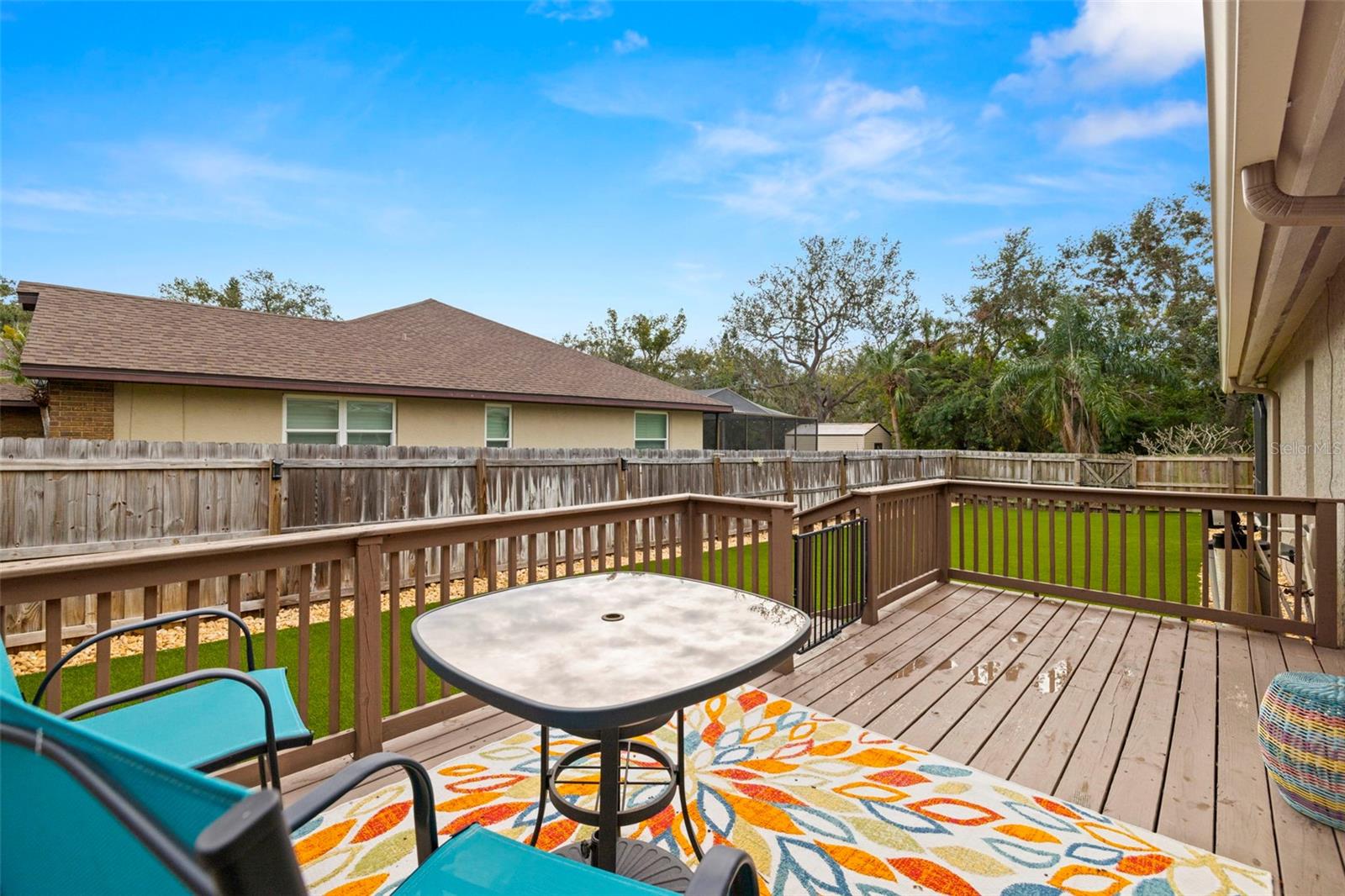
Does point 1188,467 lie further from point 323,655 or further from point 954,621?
point 323,655

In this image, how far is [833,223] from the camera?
2330 cm

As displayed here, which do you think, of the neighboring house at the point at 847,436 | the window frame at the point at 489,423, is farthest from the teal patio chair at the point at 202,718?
the neighboring house at the point at 847,436

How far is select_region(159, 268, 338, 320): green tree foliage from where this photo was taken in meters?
25.6

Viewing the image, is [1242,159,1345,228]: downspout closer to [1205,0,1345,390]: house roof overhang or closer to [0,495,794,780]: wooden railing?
[1205,0,1345,390]: house roof overhang

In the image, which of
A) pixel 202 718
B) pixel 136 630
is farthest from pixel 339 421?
pixel 202 718

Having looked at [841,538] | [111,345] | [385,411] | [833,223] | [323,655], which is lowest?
[323,655]

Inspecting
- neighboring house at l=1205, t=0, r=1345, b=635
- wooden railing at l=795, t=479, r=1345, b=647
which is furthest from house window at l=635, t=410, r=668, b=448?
neighboring house at l=1205, t=0, r=1345, b=635

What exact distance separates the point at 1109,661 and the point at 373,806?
407 centimetres

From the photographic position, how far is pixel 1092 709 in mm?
3033

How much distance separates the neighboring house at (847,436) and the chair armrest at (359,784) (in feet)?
78.7

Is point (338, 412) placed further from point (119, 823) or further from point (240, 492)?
point (119, 823)

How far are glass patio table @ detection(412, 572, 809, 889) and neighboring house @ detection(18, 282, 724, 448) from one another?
269 inches

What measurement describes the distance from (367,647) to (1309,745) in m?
3.61

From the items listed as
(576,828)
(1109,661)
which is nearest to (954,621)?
(1109,661)
